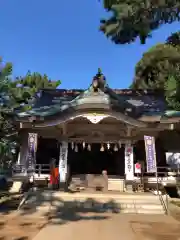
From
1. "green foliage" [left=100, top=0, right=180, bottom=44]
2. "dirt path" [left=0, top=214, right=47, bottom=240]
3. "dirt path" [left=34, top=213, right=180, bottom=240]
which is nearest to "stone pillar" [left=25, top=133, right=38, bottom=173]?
"dirt path" [left=0, top=214, right=47, bottom=240]

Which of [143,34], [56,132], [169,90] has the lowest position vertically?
[56,132]

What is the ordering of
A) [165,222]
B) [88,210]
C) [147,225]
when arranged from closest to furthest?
1. [147,225]
2. [165,222]
3. [88,210]

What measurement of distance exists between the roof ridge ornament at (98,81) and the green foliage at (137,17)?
2391 millimetres

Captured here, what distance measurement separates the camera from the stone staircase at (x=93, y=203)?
9.29 meters

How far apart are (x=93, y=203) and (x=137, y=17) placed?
9.07 m

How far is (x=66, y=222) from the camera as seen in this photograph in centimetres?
746

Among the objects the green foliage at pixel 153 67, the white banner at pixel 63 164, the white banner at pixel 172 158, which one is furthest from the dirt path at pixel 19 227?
the green foliage at pixel 153 67

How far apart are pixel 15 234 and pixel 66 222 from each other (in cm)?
179

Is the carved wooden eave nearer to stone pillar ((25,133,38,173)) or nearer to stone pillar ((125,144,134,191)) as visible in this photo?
stone pillar ((25,133,38,173))

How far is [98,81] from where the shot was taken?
13.7 metres

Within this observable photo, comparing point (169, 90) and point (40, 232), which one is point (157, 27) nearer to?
point (169, 90)

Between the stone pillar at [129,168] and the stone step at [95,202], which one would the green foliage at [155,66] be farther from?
the stone step at [95,202]

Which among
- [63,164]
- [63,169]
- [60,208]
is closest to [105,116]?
[63,164]

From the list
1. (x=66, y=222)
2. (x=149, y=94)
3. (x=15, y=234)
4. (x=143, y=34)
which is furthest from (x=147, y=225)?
(x=149, y=94)
